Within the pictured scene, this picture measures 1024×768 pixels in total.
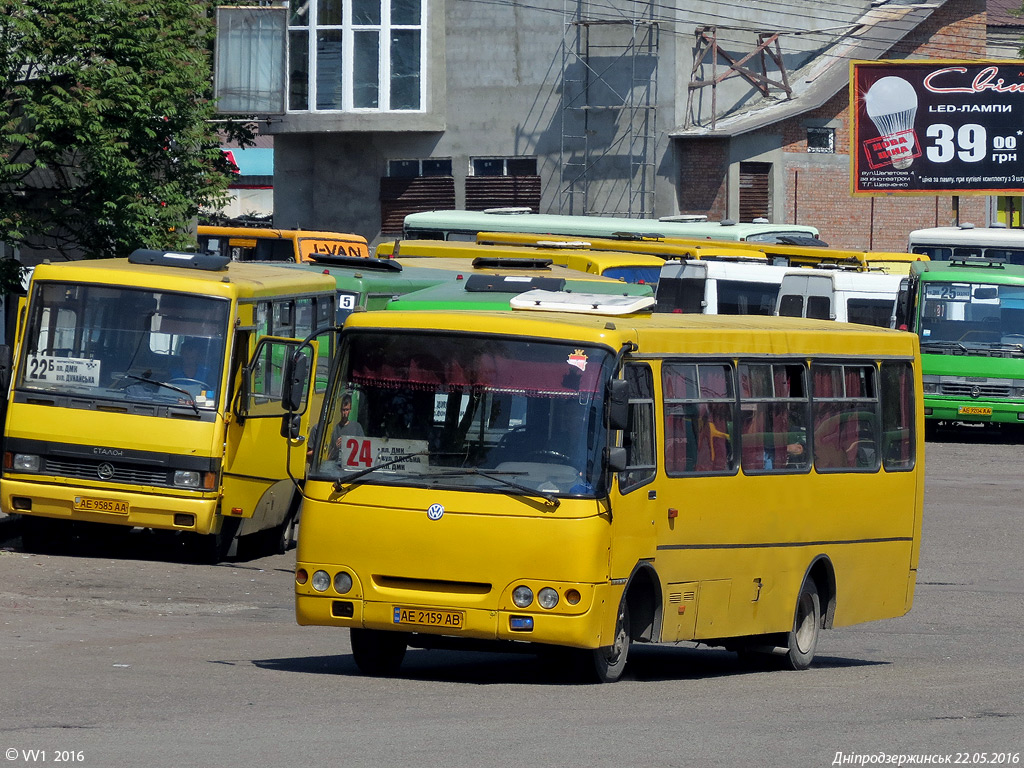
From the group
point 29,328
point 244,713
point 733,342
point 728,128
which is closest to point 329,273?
point 29,328

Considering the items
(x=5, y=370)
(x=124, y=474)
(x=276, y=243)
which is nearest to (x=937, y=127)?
(x=276, y=243)

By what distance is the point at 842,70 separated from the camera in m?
49.3

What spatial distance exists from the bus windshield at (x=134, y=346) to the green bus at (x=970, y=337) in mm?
16327

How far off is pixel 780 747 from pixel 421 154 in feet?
142

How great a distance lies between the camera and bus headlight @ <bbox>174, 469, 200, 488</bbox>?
15367 millimetres

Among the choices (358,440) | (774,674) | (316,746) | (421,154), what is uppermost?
(421,154)

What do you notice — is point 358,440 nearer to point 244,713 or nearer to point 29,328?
point 244,713

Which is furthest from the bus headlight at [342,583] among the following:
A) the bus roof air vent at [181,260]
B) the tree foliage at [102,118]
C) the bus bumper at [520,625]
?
the tree foliage at [102,118]

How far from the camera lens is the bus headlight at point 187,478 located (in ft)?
50.4

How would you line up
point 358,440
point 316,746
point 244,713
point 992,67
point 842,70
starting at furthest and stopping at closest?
point 842,70 < point 992,67 < point 358,440 < point 244,713 < point 316,746

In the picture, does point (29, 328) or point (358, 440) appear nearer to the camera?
point (358, 440)

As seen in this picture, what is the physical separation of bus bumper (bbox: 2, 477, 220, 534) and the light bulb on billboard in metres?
33.6

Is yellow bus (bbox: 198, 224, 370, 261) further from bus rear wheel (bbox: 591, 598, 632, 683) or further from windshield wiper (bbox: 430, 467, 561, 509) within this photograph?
windshield wiper (bbox: 430, 467, 561, 509)

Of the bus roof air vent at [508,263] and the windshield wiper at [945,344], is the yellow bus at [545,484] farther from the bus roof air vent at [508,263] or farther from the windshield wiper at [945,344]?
the windshield wiper at [945,344]
